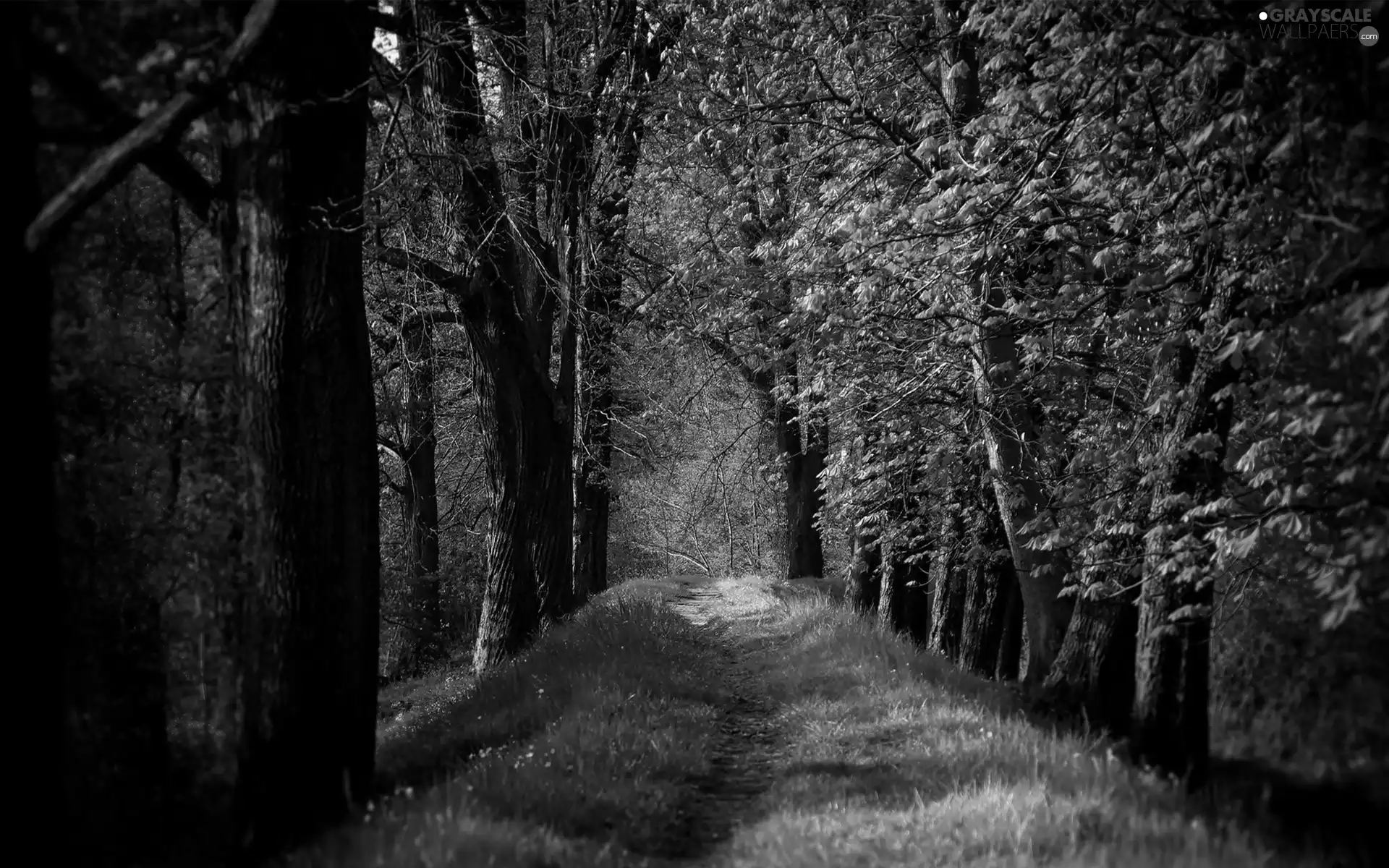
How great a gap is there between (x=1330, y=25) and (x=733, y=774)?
6.65 metres

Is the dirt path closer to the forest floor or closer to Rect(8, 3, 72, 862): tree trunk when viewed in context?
the forest floor

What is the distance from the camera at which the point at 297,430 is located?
19.2 feet

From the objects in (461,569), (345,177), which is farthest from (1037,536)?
(461,569)

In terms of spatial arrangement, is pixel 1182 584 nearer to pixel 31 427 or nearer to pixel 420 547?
pixel 31 427

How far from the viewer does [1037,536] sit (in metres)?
8.54

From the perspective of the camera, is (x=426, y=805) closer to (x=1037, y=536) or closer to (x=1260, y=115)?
(x=1037, y=536)

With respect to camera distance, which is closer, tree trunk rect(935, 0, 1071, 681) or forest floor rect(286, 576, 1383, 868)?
forest floor rect(286, 576, 1383, 868)

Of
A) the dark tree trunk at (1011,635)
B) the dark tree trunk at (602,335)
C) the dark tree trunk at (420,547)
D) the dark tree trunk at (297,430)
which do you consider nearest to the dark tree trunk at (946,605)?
the dark tree trunk at (1011,635)

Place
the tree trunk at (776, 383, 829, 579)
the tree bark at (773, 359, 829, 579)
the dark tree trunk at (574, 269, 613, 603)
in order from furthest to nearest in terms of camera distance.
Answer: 1. the tree trunk at (776, 383, 829, 579)
2. the tree bark at (773, 359, 829, 579)
3. the dark tree trunk at (574, 269, 613, 603)

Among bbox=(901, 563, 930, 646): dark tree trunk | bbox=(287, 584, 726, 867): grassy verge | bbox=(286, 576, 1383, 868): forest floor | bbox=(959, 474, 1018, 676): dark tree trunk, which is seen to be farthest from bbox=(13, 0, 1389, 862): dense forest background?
bbox=(901, 563, 930, 646): dark tree trunk

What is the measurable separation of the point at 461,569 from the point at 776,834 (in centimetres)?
1964

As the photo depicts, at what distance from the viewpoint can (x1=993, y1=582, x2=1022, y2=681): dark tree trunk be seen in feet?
46.2

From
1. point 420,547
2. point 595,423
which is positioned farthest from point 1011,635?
point 420,547

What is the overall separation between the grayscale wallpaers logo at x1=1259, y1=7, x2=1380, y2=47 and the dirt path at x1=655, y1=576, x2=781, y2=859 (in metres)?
6.11
